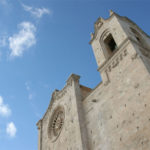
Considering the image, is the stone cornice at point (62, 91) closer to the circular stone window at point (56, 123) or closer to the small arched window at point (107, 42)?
the circular stone window at point (56, 123)

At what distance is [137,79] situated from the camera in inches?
393

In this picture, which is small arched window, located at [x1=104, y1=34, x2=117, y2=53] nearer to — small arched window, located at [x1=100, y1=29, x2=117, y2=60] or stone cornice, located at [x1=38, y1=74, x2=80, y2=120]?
small arched window, located at [x1=100, y1=29, x2=117, y2=60]

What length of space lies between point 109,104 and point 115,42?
546 cm

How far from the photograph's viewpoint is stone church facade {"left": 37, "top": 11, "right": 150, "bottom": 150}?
9055mm

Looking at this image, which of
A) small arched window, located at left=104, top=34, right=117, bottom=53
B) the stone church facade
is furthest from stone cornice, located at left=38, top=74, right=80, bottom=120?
small arched window, located at left=104, top=34, right=117, bottom=53

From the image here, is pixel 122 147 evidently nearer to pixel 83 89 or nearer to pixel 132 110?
pixel 132 110

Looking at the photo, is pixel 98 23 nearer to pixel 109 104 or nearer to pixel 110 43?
pixel 110 43

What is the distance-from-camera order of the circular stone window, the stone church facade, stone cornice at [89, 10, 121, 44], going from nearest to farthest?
the stone church facade < the circular stone window < stone cornice at [89, 10, 121, 44]

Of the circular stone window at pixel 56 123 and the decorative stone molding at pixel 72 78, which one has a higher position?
the decorative stone molding at pixel 72 78

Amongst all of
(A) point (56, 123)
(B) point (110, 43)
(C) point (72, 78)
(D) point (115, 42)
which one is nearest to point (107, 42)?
(B) point (110, 43)

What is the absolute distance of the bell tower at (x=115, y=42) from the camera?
40.1ft

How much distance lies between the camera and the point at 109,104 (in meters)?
11.2

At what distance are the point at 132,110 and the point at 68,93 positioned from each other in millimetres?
7497

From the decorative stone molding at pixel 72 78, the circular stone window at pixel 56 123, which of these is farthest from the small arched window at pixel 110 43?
the circular stone window at pixel 56 123
